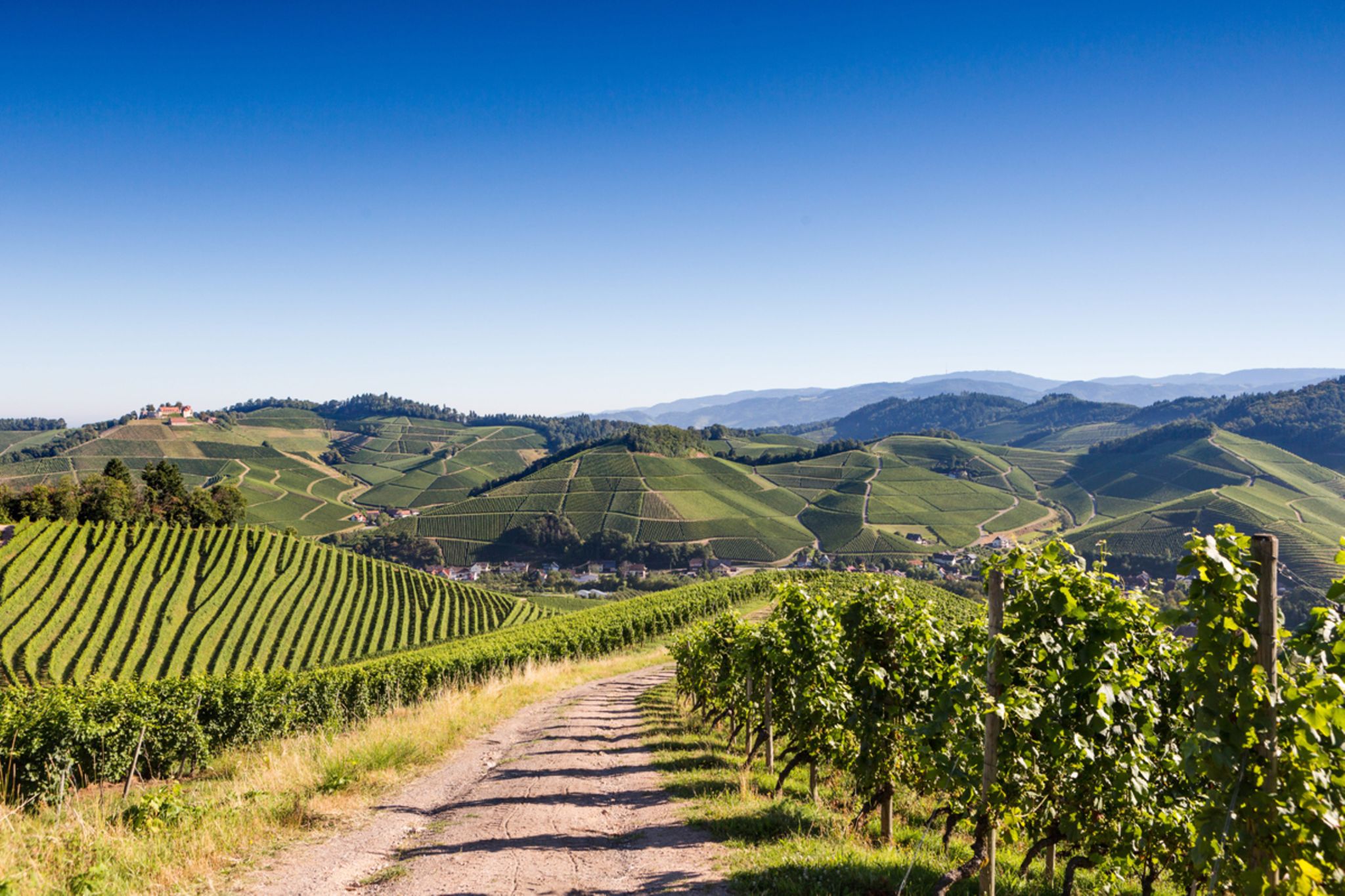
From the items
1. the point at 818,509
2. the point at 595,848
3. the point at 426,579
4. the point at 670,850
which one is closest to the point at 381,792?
the point at 595,848

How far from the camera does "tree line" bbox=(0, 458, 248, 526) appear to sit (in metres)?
64.9

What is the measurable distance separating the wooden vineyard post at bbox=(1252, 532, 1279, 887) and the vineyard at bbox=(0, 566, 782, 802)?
11.2 m

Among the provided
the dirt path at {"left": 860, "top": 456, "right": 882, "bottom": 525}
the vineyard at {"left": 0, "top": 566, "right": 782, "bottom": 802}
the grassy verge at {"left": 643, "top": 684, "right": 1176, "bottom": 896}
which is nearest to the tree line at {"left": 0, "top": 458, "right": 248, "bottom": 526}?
the vineyard at {"left": 0, "top": 566, "right": 782, "bottom": 802}

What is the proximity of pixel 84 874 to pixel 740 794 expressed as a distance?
300 inches

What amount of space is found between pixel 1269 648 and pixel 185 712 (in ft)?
82.5

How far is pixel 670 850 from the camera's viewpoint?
296 inches

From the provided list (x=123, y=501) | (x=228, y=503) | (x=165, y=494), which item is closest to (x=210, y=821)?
(x=123, y=501)

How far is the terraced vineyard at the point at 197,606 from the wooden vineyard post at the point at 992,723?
51.4 meters

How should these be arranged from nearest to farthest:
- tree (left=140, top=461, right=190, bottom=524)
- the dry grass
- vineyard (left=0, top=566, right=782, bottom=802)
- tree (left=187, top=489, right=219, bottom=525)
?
the dry grass < vineyard (left=0, top=566, right=782, bottom=802) < tree (left=140, top=461, right=190, bottom=524) < tree (left=187, top=489, right=219, bottom=525)

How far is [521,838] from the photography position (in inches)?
317

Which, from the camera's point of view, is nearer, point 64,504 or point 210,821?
point 210,821

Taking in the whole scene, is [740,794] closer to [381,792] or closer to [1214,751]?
[381,792]

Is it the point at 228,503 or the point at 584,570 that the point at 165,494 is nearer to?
the point at 228,503

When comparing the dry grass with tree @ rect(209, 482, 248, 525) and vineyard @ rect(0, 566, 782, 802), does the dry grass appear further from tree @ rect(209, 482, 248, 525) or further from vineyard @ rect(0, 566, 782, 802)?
tree @ rect(209, 482, 248, 525)
